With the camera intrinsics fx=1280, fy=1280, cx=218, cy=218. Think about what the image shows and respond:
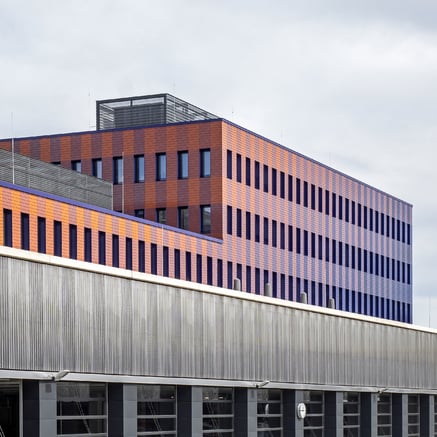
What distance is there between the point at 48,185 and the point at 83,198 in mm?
6213

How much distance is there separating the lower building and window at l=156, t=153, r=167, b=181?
37.7 m

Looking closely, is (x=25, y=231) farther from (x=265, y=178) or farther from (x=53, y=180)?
(x=265, y=178)

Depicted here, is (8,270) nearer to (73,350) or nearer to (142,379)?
(73,350)

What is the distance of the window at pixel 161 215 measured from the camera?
324 ft

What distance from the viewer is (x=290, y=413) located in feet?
175

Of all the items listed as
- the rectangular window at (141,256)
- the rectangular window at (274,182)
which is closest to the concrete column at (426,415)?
the rectangular window at (141,256)

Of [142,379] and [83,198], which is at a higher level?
[83,198]

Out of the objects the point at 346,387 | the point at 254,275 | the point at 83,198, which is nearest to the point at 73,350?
the point at 346,387

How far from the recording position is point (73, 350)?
3844 centimetres

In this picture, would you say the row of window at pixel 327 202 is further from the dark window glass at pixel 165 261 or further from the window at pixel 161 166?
the dark window glass at pixel 165 261

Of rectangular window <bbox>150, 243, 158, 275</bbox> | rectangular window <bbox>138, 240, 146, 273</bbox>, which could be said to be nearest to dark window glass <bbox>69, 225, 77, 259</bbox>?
rectangular window <bbox>138, 240, 146, 273</bbox>

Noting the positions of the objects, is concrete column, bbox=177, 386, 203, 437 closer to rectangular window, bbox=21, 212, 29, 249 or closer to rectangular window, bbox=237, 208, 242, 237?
rectangular window, bbox=21, 212, 29, 249

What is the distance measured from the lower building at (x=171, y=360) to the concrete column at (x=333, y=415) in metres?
0.09

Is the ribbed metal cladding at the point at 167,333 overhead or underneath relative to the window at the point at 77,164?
underneath
